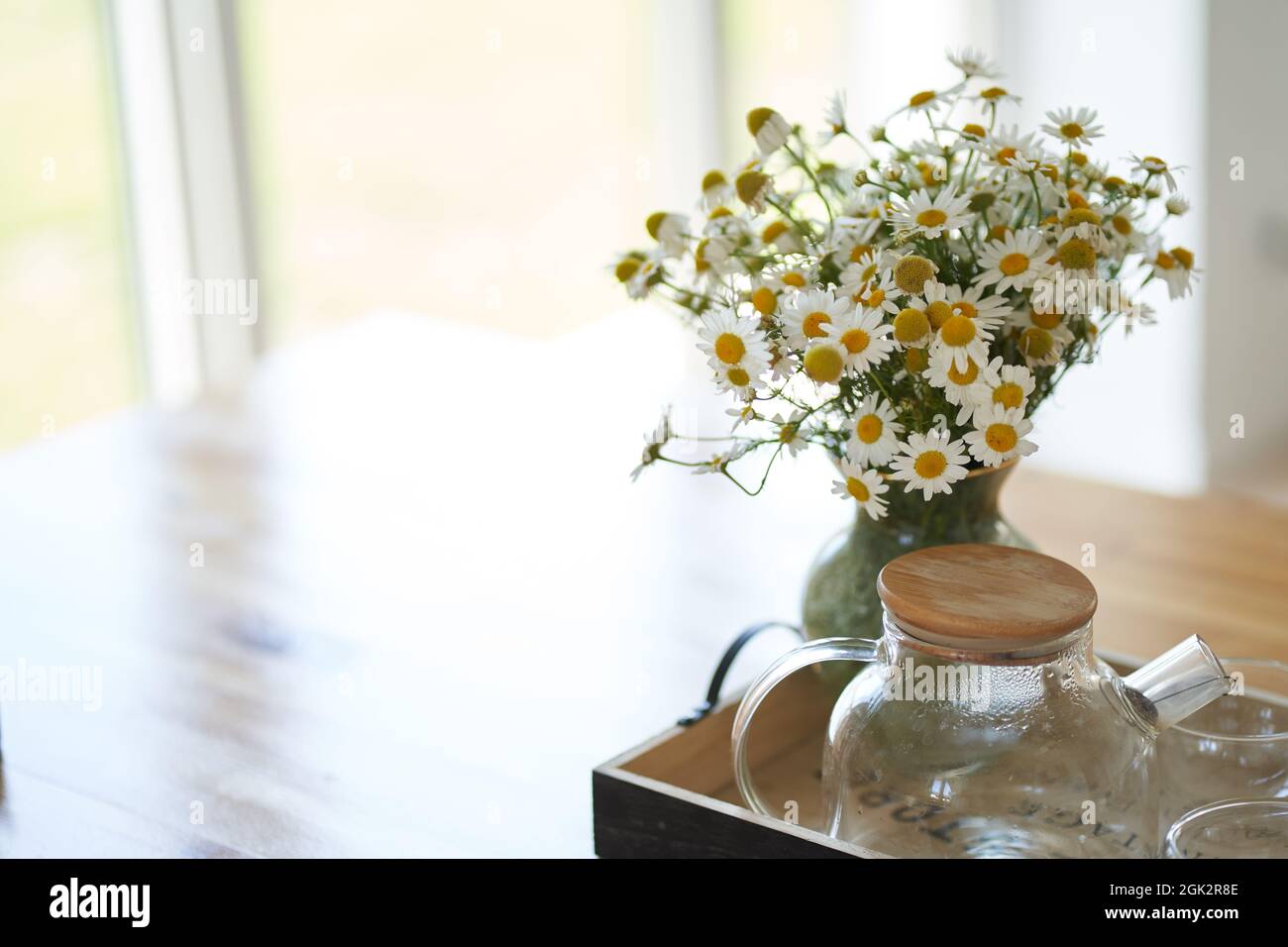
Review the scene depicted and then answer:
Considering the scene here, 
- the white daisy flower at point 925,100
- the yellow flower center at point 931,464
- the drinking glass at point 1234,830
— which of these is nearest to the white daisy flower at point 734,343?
the yellow flower center at point 931,464

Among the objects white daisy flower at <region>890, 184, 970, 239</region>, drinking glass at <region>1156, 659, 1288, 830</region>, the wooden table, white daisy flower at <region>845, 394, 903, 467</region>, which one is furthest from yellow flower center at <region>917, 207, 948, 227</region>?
the wooden table

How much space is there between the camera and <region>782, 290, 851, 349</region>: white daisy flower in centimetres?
83

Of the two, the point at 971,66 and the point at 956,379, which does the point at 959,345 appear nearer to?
the point at 956,379

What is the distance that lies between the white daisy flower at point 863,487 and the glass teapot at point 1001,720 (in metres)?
0.04

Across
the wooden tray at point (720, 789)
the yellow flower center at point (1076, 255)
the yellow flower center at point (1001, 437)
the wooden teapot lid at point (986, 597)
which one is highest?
the yellow flower center at point (1076, 255)

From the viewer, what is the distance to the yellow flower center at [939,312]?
0.83 m

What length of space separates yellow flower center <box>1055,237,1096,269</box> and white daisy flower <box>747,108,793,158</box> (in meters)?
0.18

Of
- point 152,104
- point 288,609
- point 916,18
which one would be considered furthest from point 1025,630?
point 152,104

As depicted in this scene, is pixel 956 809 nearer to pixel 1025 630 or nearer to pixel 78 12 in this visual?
pixel 1025 630

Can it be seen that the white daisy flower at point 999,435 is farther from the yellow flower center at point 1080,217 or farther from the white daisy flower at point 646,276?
the white daisy flower at point 646,276

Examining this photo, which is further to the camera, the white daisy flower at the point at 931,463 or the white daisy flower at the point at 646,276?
the white daisy flower at the point at 646,276

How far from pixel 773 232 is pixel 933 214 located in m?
0.14

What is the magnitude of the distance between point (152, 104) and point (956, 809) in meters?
2.93
